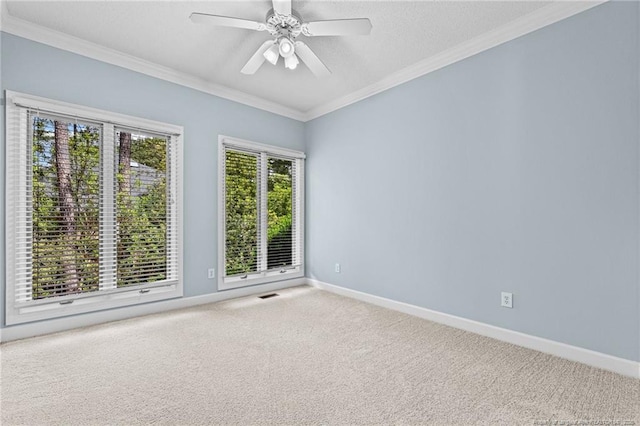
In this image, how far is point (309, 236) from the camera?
4.53m

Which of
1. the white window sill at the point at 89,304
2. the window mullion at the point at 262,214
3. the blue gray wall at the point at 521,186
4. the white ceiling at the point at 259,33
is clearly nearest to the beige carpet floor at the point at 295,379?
the white window sill at the point at 89,304

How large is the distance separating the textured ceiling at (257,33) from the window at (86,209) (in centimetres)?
68

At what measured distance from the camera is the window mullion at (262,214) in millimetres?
4094

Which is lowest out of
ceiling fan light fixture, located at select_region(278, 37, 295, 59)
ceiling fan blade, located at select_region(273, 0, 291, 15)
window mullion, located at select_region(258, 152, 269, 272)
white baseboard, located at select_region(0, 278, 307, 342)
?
white baseboard, located at select_region(0, 278, 307, 342)

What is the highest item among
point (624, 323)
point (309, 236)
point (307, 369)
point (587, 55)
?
point (587, 55)

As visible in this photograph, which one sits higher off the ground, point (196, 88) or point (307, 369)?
point (196, 88)

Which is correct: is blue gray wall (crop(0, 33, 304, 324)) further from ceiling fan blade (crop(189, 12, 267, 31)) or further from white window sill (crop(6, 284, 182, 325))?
ceiling fan blade (crop(189, 12, 267, 31))

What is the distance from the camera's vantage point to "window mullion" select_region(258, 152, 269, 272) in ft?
13.4

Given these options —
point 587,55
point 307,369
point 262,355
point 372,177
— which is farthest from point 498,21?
point 262,355

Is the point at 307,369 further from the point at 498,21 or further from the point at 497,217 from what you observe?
the point at 498,21

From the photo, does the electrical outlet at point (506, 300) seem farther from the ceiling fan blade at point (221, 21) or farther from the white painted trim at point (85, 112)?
the white painted trim at point (85, 112)

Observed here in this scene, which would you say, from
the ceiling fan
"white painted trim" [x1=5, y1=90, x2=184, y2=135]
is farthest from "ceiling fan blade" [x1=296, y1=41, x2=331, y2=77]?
"white painted trim" [x1=5, y1=90, x2=184, y2=135]

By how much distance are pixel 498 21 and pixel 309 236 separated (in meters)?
3.23

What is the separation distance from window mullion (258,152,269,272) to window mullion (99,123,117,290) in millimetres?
1643
